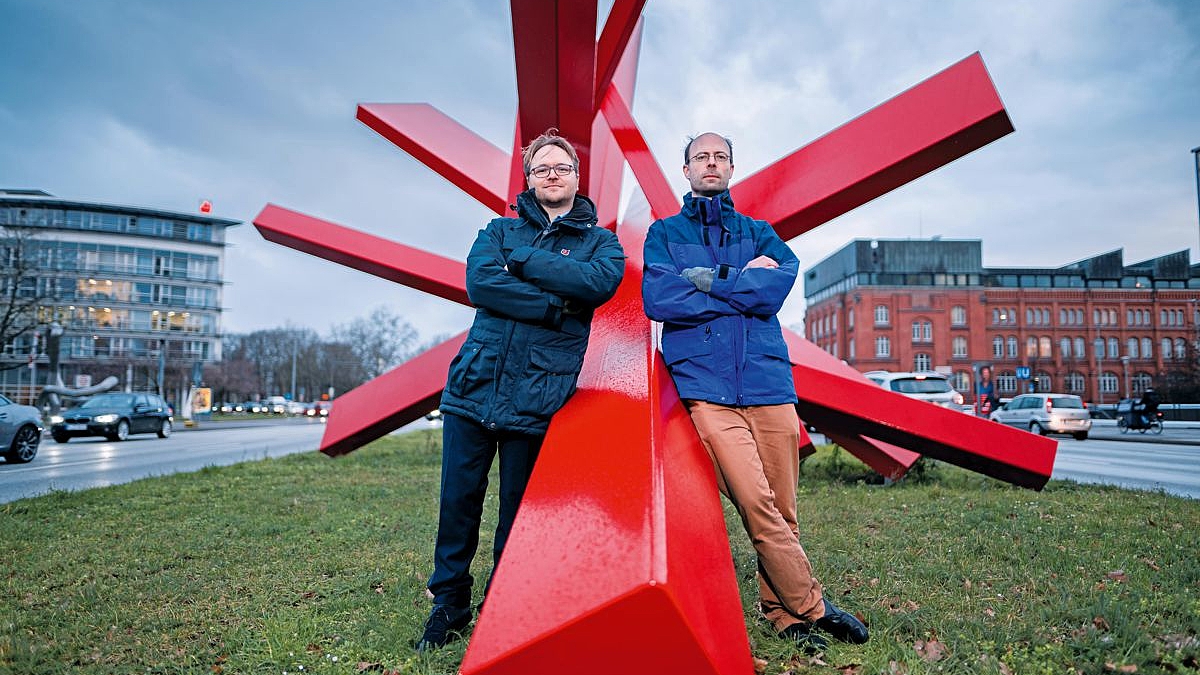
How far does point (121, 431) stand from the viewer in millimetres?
18875

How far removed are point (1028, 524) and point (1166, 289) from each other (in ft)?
215

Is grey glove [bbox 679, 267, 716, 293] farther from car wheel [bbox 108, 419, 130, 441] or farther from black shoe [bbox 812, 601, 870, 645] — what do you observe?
car wheel [bbox 108, 419, 130, 441]

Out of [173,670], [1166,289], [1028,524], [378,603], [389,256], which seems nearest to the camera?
[173,670]

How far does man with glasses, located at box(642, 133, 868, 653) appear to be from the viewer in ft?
8.68

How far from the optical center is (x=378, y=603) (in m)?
3.39

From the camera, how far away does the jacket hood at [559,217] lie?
Result: 2.86m

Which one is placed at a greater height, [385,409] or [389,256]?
[389,256]

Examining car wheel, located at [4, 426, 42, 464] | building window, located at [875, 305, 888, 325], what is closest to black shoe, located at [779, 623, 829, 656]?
car wheel, located at [4, 426, 42, 464]

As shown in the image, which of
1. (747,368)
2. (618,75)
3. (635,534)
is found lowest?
(635,534)

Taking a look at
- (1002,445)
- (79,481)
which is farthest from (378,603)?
(79,481)

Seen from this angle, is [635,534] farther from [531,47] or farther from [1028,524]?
[1028,524]

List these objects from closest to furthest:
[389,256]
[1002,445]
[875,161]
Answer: [875,161]
[1002,445]
[389,256]

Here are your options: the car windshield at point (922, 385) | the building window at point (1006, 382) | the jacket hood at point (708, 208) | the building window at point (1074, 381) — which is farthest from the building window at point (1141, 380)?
the jacket hood at point (708, 208)

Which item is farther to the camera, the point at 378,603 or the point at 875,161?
the point at 875,161
